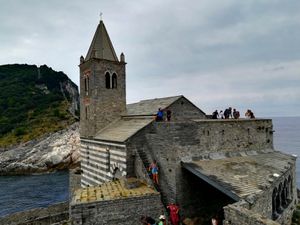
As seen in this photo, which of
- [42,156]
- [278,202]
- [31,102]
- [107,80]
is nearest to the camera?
[278,202]

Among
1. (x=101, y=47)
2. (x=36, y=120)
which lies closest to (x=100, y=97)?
(x=101, y=47)

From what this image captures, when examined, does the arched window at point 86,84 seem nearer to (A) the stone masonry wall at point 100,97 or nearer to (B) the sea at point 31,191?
(A) the stone masonry wall at point 100,97

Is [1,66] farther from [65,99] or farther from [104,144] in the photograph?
[104,144]

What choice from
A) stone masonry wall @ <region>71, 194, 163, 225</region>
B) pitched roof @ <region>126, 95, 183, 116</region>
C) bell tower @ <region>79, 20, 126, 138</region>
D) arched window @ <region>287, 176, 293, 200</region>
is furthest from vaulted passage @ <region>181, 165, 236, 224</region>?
bell tower @ <region>79, 20, 126, 138</region>

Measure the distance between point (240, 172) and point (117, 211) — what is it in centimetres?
737

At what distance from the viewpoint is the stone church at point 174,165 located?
12.4 metres

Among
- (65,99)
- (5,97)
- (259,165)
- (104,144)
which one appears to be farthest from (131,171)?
(5,97)

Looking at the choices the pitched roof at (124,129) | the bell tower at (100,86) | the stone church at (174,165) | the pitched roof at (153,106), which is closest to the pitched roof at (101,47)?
the bell tower at (100,86)

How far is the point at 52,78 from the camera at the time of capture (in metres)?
110

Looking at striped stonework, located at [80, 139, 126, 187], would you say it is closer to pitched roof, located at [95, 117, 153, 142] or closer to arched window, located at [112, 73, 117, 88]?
pitched roof, located at [95, 117, 153, 142]

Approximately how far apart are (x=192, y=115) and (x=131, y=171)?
29.5 ft

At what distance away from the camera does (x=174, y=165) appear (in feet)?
48.4

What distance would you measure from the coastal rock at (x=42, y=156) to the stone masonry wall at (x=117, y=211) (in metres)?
43.7

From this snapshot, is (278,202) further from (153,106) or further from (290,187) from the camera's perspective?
(153,106)
